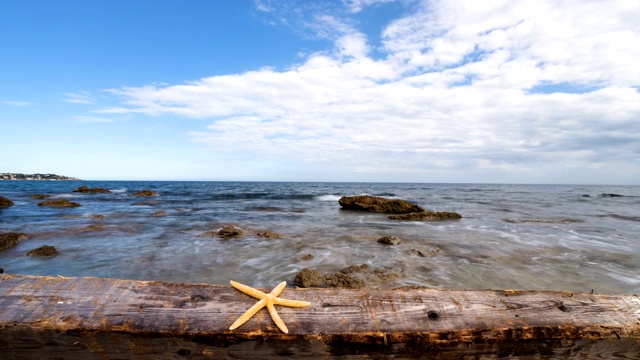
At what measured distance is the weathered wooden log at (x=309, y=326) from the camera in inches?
78.3

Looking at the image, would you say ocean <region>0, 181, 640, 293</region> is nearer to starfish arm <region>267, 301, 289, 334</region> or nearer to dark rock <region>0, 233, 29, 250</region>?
dark rock <region>0, 233, 29, 250</region>

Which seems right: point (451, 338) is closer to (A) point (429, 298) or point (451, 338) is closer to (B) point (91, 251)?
(A) point (429, 298)

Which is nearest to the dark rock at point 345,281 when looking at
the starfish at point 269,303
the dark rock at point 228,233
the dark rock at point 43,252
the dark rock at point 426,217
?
the starfish at point 269,303

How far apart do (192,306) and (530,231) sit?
14.4 m

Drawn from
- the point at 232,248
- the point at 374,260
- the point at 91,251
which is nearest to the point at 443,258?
the point at 374,260

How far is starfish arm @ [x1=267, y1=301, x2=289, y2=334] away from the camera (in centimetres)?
196

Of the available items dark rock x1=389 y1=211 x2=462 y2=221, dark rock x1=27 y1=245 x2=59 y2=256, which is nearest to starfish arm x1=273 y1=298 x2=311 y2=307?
dark rock x1=27 y1=245 x2=59 y2=256

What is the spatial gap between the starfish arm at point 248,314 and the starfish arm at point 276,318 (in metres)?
0.05

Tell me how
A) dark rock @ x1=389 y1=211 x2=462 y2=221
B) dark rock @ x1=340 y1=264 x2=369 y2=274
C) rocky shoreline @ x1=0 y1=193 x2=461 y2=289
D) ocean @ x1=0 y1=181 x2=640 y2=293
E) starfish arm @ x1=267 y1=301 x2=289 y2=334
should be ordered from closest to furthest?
starfish arm @ x1=267 y1=301 x2=289 y2=334, rocky shoreline @ x1=0 y1=193 x2=461 y2=289, ocean @ x1=0 y1=181 x2=640 y2=293, dark rock @ x1=340 y1=264 x2=369 y2=274, dark rock @ x1=389 y1=211 x2=462 y2=221

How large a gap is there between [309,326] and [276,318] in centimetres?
21

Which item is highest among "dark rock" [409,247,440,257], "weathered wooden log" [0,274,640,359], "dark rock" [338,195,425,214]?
"weathered wooden log" [0,274,640,359]

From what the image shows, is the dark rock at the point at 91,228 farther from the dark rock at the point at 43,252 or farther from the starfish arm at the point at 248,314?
the starfish arm at the point at 248,314

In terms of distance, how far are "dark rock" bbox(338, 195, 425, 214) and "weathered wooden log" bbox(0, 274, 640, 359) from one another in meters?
17.5

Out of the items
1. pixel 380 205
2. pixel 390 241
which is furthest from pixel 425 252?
pixel 380 205
